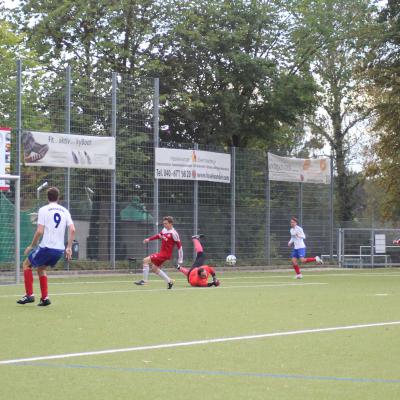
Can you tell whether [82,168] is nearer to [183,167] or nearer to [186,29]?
[183,167]

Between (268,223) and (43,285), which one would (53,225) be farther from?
(268,223)

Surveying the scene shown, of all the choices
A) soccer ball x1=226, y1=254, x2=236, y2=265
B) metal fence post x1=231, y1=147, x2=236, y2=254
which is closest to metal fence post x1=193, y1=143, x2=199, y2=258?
soccer ball x1=226, y1=254, x2=236, y2=265

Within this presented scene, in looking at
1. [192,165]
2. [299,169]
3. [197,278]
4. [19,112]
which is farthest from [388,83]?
[197,278]

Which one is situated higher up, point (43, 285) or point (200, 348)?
point (43, 285)

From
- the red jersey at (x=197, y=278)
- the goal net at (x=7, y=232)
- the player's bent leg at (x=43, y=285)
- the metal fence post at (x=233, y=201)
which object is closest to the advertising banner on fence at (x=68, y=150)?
the goal net at (x=7, y=232)

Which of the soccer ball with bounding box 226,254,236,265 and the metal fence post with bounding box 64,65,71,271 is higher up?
the metal fence post with bounding box 64,65,71,271

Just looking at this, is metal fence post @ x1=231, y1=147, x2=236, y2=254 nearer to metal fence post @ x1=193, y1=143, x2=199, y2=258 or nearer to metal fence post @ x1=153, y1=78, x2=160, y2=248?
metal fence post @ x1=193, y1=143, x2=199, y2=258

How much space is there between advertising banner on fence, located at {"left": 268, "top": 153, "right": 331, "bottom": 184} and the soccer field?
19.1m

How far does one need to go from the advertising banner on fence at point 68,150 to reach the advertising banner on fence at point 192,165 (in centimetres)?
234

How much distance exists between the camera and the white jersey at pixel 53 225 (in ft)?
53.8

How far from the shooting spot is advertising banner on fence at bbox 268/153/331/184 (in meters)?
38.4

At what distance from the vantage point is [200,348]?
1070cm

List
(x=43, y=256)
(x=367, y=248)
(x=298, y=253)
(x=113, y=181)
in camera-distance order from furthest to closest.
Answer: (x=367, y=248)
(x=113, y=181)
(x=298, y=253)
(x=43, y=256)

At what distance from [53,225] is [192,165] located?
18.5m
